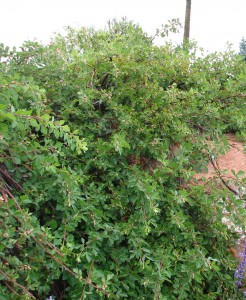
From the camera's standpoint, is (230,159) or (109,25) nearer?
(230,159)

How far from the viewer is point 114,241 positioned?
86.9 inches

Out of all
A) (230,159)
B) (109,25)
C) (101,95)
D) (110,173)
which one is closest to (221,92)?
(230,159)

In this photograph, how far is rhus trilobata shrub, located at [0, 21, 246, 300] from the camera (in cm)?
186

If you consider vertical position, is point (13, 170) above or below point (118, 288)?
above

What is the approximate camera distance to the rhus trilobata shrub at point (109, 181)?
186cm

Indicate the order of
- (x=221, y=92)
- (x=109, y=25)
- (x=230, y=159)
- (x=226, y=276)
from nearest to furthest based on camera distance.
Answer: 1. (x=226, y=276)
2. (x=221, y=92)
3. (x=230, y=159)
4. (x=109, y=25)

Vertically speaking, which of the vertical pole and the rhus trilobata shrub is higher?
the vertical pole

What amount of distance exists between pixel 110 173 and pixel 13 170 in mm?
592

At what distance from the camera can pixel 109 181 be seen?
2.31 meters

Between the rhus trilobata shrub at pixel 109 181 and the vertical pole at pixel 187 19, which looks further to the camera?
the vertical pole at pixel 187 19

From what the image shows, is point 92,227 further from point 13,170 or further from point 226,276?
point 226,276

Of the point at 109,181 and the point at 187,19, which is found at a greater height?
the point at 187,19

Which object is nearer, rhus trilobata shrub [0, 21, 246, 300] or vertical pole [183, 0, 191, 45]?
rhus trilobata shrub [0, 21, 246, 300]

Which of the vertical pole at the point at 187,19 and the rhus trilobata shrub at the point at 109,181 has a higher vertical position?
the vertical pole at the point at 187,19
